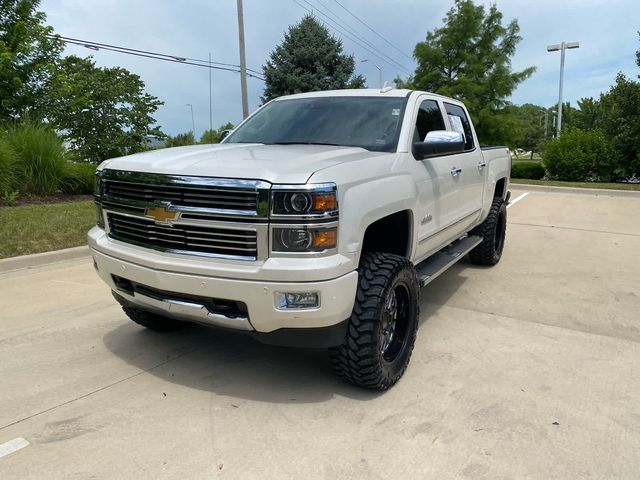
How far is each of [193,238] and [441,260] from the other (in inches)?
99.3

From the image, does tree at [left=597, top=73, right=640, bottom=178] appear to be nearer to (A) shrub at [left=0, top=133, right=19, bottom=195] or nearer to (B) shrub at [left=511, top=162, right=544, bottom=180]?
(B) shrub at [left=511, top=162, right=544, bottom=180]

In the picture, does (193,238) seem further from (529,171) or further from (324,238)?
(529,171)

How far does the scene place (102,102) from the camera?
16.9m

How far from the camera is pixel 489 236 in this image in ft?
21.2

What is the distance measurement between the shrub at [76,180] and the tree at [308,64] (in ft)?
49.4

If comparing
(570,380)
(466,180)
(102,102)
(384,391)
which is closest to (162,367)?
(384,391)

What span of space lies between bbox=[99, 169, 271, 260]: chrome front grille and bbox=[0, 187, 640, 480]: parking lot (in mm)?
977

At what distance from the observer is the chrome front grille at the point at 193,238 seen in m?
2.84

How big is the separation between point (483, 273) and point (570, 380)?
3.00 m

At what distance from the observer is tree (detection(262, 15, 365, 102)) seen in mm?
25703

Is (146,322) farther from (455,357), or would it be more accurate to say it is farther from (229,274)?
(455,357)

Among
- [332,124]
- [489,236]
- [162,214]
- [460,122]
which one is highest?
[460,122]

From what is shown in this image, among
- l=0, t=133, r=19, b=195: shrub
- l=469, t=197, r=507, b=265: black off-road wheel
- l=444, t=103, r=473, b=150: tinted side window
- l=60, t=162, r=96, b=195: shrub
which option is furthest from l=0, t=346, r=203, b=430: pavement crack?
l=60, t=162, r=96, b=195: shrub

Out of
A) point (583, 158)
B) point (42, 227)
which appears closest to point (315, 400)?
point (42, 227)
